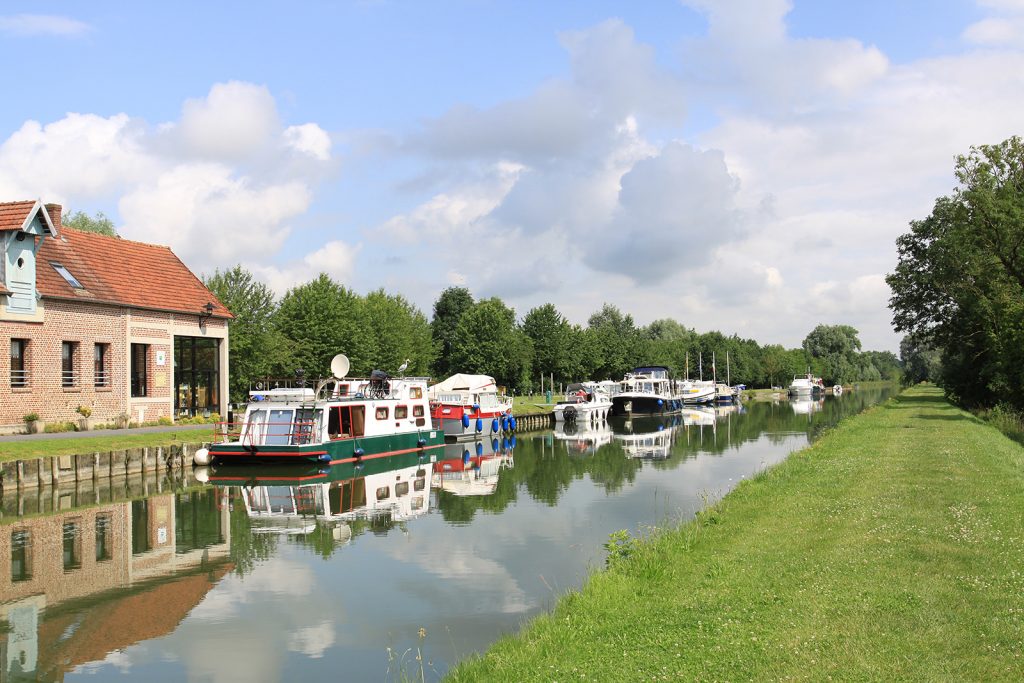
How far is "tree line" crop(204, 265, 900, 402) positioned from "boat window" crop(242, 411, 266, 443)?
22.3 metres

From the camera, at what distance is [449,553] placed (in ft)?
62.4

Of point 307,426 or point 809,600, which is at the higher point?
point 307,426

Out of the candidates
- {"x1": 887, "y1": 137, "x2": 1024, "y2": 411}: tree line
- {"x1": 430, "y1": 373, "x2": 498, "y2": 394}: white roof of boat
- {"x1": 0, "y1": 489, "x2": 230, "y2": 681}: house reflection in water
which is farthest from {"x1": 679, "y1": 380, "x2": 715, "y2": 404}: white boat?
{"x1": 0, "y1": 489, "x2": 230, "y2": 681}: house reflection in water

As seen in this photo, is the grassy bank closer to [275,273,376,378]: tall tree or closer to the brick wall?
the brick wall

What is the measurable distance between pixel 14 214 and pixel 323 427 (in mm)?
14817

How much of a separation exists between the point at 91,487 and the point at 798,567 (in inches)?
936

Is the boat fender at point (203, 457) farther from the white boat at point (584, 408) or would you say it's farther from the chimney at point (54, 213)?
the white boat at point (584, 408)

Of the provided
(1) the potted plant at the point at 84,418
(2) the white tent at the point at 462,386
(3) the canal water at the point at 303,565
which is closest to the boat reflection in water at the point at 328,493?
(3) the canal water at the point at 303,565

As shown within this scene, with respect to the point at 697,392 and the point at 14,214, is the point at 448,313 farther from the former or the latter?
the point at 14,214

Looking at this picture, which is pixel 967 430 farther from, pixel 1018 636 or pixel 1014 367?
pixel 1018 636

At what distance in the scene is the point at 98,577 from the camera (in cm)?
1709

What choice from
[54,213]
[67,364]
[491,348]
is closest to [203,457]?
[67,364]

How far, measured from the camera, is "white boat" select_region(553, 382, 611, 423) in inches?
2633

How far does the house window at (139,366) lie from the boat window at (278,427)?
11.1 meters
